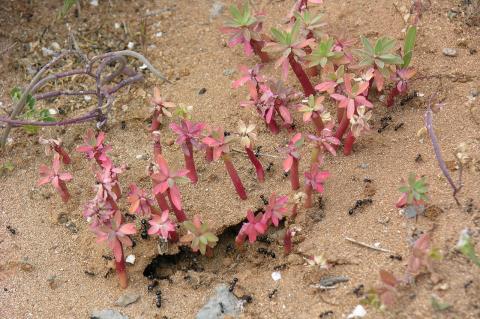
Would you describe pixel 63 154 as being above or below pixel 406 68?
below

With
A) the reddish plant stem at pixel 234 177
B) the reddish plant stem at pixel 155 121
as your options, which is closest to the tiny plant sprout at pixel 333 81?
the reddish plant stem at pixel 234 177

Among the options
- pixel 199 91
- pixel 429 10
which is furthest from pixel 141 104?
pixel 429 10

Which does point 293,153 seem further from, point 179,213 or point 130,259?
point 130,259

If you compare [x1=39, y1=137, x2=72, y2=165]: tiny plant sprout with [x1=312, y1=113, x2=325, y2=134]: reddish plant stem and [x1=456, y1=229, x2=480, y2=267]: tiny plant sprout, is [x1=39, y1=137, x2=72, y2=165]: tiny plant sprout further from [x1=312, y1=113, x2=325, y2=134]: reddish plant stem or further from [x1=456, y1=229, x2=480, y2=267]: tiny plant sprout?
[x1=456, y1=229, x2=480, y2=267]: tiny plant sprout

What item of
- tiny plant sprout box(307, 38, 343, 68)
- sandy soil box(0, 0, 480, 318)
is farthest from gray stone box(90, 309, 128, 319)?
tiny plant sprout box(307, 38, 343, 68)

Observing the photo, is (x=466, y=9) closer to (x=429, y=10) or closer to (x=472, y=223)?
(x=429, y=10)

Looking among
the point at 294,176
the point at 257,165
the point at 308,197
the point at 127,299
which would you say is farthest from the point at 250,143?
the point at 127,299

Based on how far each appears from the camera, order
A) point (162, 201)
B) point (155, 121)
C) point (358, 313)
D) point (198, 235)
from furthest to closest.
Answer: point (155, 121), point (162, 201), point (198, 235), point (358, 313)
